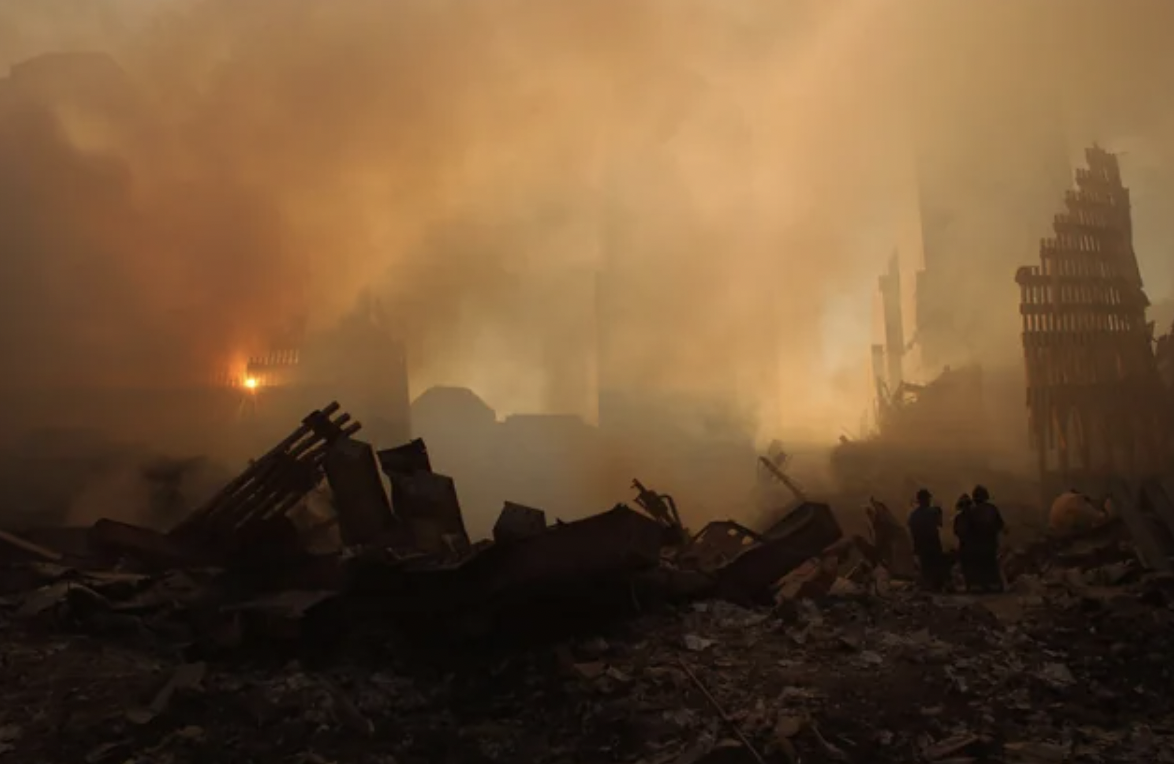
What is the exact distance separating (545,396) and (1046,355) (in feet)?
50.6

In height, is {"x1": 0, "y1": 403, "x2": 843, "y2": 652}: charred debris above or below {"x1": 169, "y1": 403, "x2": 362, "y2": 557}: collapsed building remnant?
below

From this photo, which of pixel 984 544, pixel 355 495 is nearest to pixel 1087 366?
pixel 984 544

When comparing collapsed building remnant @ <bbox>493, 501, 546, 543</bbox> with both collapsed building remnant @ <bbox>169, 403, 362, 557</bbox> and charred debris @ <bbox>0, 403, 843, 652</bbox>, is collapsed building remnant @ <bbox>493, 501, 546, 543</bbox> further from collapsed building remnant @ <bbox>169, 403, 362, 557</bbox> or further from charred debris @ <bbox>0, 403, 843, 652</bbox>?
collapsed building remnant @ <bbox>169, 403, 362, 557</bbox>

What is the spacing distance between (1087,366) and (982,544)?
765cm

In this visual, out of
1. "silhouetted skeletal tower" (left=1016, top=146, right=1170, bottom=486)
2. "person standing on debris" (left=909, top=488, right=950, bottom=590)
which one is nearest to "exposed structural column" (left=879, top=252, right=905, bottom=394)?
"silhouetted skeletal tower" (left=1016, top=146, right=1170, bottom=486)

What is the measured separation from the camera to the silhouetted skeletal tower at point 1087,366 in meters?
12.9

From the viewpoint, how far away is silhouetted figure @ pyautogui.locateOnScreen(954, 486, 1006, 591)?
7.09m

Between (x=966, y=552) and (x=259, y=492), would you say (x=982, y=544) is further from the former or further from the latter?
(x=259, y=492)

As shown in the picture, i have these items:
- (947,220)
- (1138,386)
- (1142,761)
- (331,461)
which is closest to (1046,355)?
(1138,386)

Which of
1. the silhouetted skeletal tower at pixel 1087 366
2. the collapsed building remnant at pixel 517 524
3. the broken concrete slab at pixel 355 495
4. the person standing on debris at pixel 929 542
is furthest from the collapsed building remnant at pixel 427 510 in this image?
the silhouetted skeletal tower at pixel 1087 366

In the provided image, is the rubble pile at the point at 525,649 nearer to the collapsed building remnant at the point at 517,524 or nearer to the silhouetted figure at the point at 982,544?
the collapsed building remnant at the point at 517,524

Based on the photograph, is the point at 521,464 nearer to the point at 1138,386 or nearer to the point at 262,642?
the point at 1138,386

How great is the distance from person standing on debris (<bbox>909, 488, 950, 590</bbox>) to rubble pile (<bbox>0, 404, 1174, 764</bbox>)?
0.57 metres

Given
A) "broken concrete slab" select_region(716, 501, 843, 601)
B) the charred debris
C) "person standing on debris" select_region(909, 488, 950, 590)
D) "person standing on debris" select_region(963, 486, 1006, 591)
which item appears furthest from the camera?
"person standing on debris" select_region(909, 488, 950, 590)
